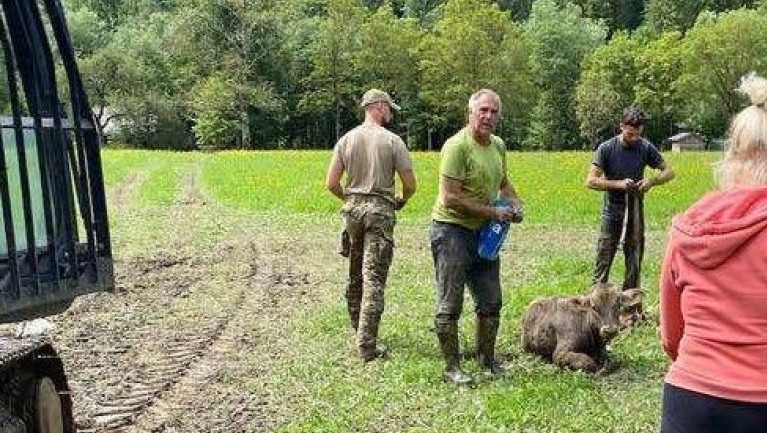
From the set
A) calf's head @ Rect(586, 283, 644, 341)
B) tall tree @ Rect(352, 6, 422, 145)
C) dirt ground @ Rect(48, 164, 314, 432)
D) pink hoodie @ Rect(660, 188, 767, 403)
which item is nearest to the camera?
pink hoodie @ Rect(660, 188, 767, 403)

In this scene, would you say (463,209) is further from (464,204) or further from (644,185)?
(644,185)

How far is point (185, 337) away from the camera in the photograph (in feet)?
37.3

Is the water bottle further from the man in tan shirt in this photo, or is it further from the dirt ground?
the dirt ground

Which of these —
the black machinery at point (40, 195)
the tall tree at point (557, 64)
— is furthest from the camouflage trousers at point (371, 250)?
the tall tree at point (557, 64)

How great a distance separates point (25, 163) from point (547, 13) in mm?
108837

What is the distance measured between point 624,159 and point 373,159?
293cm

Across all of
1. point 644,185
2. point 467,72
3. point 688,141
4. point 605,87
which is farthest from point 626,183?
point 605,87

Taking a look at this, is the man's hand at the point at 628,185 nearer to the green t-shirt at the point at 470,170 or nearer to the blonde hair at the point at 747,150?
the green t-shirt at the point at 470,170

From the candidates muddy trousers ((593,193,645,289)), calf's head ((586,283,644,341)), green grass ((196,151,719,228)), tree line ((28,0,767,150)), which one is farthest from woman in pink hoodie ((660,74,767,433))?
tree line ((28,0,767,150))

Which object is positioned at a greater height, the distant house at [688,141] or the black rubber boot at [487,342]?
the black rubber boot at [487,342]

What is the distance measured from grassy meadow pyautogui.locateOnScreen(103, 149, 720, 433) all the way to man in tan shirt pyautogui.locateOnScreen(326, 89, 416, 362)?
0.42m

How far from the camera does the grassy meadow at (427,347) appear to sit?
26.7ft

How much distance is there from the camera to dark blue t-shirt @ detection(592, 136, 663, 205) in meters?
11.8

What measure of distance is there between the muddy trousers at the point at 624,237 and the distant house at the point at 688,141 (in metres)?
74.4
